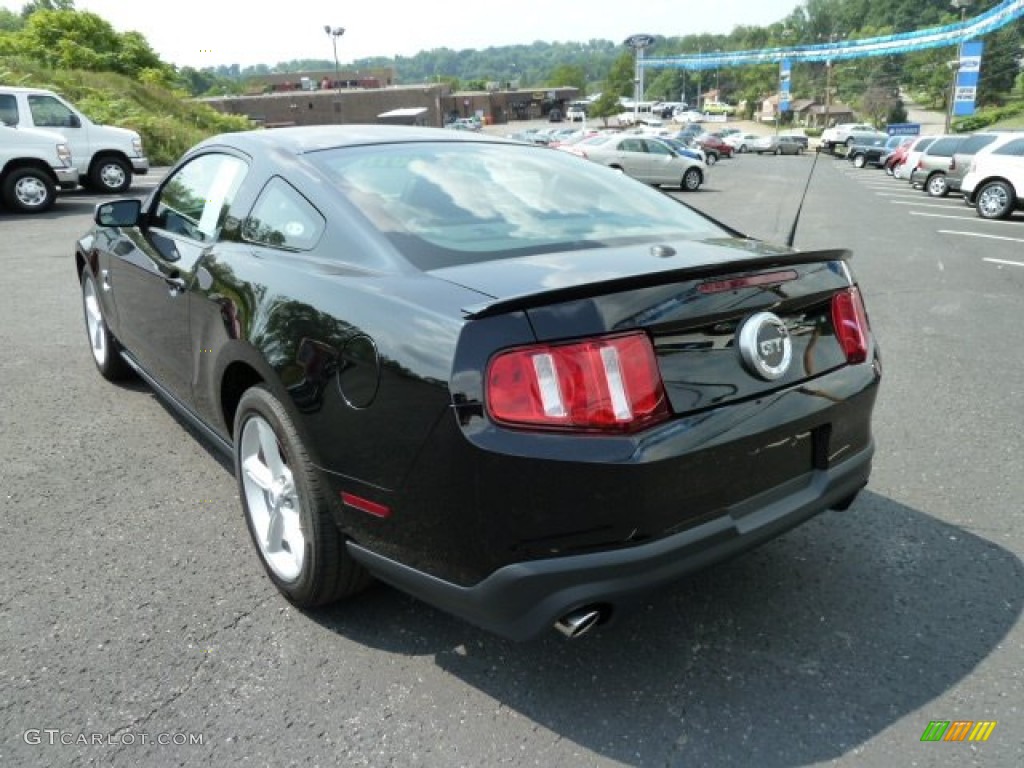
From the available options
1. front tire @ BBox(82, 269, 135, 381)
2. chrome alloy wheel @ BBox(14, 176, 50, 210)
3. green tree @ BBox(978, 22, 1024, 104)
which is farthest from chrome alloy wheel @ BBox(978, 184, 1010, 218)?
green tree @ BBox(978, 22, 1024, 104)

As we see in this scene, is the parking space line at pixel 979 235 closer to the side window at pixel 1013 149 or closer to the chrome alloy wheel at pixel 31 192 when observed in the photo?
the side window at pixel 1013 149

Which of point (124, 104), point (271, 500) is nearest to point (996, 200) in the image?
point (271, 500)

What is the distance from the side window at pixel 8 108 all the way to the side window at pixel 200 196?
12.8 meters

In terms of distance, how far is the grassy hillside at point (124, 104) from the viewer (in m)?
25.3

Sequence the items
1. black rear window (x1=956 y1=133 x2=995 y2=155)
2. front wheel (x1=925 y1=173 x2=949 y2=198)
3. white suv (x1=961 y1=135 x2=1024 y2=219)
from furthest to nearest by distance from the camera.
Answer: front wheel (x1=925 y1=173 x2=949 y2=198) → black rear window (x1=956 y1=133 x2=995 y2=155) → white suv (x1=961 y1=135 x2=1024 y2=219)

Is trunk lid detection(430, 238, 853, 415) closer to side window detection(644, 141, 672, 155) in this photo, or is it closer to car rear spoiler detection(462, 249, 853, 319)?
car rear spoiler detection(462, 249, 853, 319)

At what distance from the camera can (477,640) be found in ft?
8.49

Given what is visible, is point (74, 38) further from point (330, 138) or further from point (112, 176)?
point (330, 138)

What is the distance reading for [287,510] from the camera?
9.06ft

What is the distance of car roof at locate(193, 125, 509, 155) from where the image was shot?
3.07 meters

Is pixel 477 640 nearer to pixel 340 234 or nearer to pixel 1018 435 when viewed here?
pixel 340 234

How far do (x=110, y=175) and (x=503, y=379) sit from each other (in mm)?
17222

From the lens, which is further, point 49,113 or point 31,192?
point 49,113

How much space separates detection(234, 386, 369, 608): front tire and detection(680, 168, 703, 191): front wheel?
75.2ft
